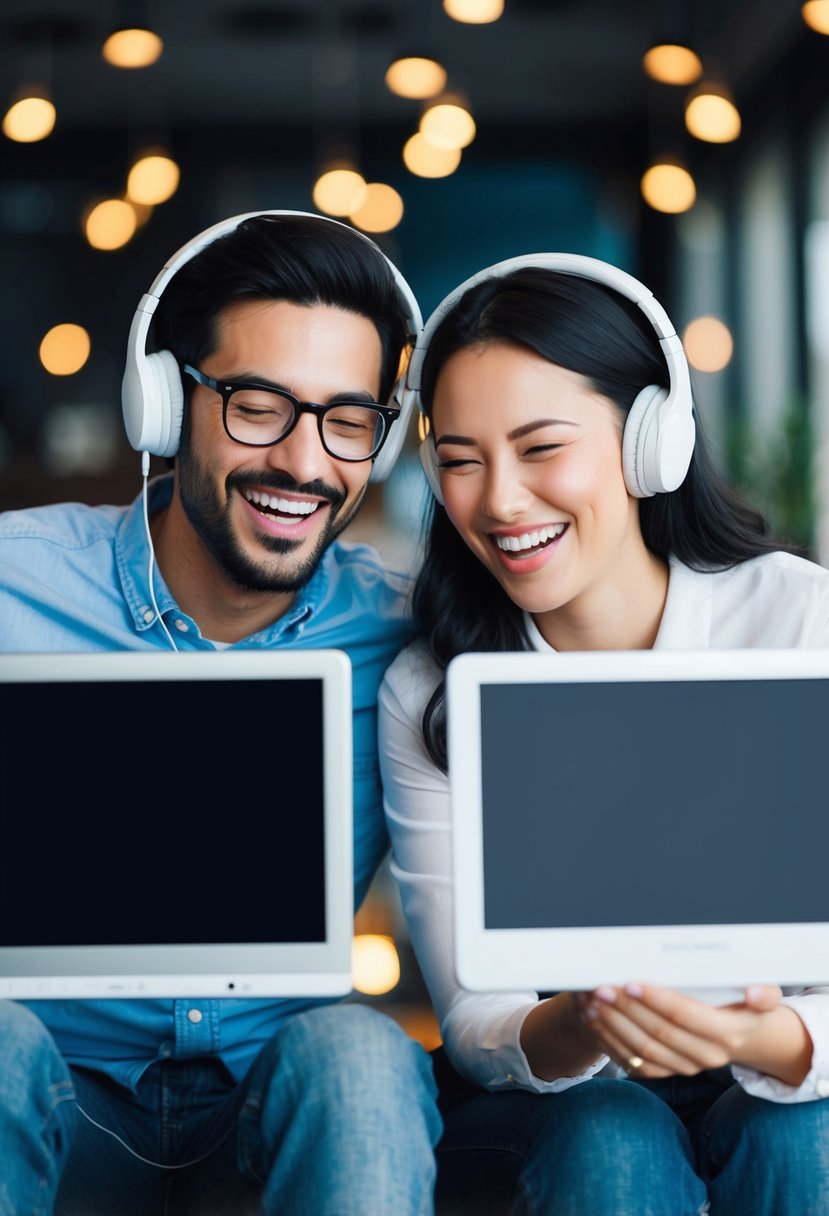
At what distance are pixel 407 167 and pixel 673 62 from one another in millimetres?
2003

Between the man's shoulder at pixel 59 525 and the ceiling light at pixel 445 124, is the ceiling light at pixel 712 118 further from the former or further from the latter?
the man's shoulder at pixel 59 525

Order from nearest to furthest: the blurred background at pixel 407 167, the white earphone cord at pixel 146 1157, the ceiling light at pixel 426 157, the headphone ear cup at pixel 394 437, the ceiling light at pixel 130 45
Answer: the white earphone cord at pixel 146 1157 → the headphone ear cup at pixel 394 437 → the ceiling light at pixel 130 45 → the ceiling light at pixel 426 157 → the blurred background at pixel 407 167

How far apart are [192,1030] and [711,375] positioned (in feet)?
14.6

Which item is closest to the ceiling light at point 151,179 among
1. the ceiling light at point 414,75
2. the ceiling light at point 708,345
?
the ceiling light at point 414,75

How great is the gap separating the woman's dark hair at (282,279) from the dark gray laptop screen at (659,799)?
29.3 inches

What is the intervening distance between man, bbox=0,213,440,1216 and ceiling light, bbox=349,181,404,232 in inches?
134

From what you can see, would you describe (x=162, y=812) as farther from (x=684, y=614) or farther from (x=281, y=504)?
(x=684, y=614)

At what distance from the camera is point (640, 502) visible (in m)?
1.67

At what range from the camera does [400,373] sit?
1.75 metres

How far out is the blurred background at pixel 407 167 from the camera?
487cm

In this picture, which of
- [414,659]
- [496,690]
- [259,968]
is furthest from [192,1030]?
[496,690]

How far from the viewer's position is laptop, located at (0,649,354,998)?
1144mm

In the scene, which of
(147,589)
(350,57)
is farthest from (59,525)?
(350,57)

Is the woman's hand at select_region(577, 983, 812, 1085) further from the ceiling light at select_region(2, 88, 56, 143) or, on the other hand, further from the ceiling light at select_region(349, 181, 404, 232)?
the ceiling light at select_region(349, 181, 404, 232)
